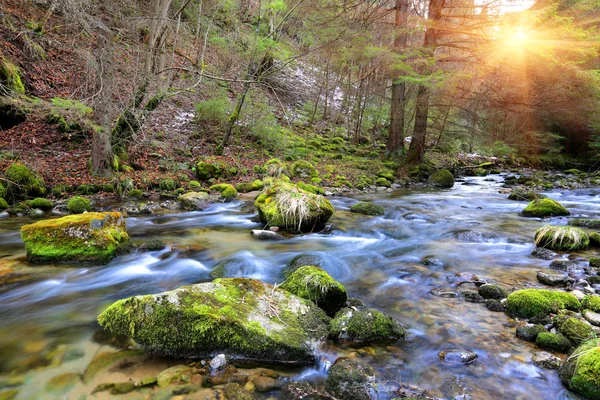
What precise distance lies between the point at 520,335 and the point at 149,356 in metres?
3.38

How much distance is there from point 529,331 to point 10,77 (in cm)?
1348

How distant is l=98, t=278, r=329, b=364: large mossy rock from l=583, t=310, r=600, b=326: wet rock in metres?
2.54

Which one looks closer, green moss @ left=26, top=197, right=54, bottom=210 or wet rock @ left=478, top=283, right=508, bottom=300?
wet rock @ left=478, top=283, right=508, bottom=300

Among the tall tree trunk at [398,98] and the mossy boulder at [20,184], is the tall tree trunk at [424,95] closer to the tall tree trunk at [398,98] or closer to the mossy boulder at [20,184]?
the tall tree trunk at [398,98]

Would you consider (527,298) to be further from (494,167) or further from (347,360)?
(494,167)

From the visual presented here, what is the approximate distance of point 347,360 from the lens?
2943 mm

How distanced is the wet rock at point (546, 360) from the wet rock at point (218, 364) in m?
2.59

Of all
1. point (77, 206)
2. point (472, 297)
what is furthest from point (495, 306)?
point (77, 206)

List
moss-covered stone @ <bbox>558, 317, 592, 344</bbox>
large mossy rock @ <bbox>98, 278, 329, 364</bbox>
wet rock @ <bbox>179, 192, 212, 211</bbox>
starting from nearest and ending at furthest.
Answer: large mossy rock @ <bbox>98, 278, 329, 364</bbox>, moss-covered stone @ <bbox>558, 317, 592, 344</bbox>, wet rock @ <bbox>179, 192, 212, 211</bbox>

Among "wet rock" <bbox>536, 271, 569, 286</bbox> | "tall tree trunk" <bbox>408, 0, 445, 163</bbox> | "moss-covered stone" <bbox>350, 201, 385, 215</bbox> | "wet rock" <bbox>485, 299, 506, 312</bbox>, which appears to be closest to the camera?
"wet rock" <bbox>485, 299, 506, 312</bbox>

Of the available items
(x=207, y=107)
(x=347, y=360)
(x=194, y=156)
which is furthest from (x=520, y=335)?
(x=207, y=107)

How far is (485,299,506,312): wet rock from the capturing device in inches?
149

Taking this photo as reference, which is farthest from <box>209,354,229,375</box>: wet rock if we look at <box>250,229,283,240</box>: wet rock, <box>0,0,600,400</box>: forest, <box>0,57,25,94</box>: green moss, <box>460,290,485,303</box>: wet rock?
<box>0,57,25,94</box>: green moss

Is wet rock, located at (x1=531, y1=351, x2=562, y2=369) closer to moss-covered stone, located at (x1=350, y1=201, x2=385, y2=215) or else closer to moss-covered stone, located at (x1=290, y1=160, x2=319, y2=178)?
moss-covered stone, located at (x1=350, y1=201, x2=385, y2=215)
